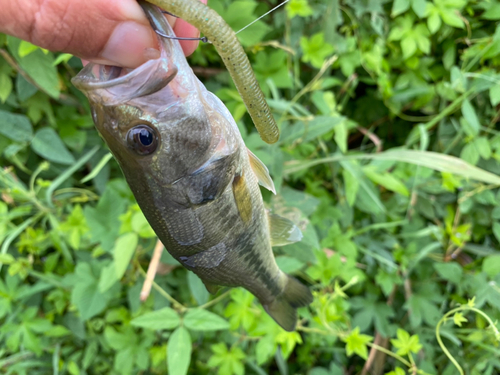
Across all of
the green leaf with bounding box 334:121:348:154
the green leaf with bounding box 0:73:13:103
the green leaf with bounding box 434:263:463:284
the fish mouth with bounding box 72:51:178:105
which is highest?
the fish mouth with bounding box 72:51:178:105

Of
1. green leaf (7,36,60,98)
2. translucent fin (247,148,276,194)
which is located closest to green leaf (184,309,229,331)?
translucent fin (247,148,276,194)

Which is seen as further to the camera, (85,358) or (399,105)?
(399,105)

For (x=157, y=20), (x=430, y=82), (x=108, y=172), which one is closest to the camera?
(x=157, y=20)

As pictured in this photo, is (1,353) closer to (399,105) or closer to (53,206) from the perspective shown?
(53,206)

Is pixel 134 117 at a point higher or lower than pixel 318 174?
higher

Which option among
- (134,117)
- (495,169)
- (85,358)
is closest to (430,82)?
(495,169)

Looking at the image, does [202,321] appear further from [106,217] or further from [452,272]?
[452,272]

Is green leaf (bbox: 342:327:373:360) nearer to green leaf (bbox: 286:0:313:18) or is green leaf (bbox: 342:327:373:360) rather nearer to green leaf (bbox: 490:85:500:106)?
green leaf (bbox: 490:85:500:106)
